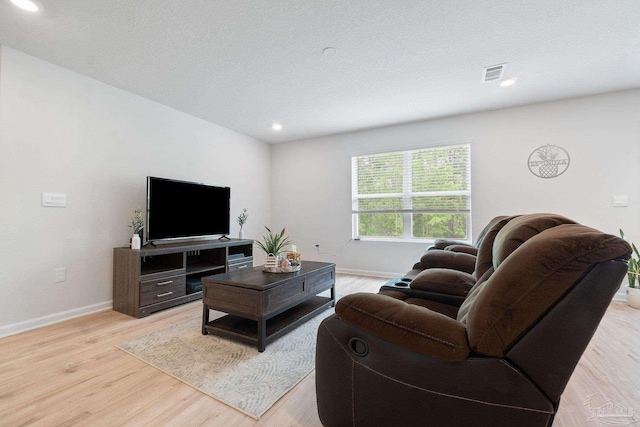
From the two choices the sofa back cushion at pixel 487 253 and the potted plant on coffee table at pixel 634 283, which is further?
the potted plant on coffee table at pixel 634 283

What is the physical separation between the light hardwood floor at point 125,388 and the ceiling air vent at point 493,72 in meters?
2.53

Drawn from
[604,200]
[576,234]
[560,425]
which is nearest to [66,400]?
[576,234]

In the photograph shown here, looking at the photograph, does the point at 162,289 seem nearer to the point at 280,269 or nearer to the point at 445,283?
the point at 280,269

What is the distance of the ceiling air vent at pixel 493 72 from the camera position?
2746mm

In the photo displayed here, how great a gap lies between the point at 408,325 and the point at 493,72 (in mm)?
2979

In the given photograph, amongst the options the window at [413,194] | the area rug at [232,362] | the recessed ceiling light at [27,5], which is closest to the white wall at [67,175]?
the recessed ceiling light at [27,5]

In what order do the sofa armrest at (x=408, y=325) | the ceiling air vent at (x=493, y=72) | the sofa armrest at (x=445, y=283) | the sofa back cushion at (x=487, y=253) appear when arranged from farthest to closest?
the ceiling air vent at (x=493, y=72)
the sofa armrest at (x=445, y=283)
the sofa back cushion at (x=487, y=253)
the sofa armrest at (x=408, y=325)

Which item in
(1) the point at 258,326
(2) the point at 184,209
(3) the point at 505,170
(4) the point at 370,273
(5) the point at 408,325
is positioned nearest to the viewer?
(5) the point at 408,325

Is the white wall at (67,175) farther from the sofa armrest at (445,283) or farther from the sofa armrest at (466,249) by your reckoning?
the sofa armrest at (466,249)

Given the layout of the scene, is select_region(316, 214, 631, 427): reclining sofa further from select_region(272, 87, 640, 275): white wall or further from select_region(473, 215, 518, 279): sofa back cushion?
select_region(272, 87, 640, 275): white wall

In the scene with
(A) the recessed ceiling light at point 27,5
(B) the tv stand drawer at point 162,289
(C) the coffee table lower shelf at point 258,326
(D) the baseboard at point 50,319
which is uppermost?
(A) the recessed ceiling light at point 27,5

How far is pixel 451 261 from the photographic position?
2.38m

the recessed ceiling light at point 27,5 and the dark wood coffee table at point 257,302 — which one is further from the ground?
the recessed ceiling light at point 27,5

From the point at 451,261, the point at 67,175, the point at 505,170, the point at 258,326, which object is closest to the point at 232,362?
the point at 258,326
